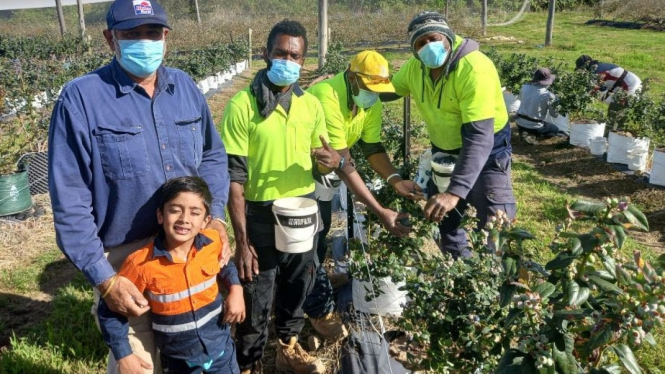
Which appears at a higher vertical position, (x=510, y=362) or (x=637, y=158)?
(x=510, y=362)

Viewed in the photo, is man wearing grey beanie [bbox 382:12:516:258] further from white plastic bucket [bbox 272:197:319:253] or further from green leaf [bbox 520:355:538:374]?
green leaf [bbox 520:355:538:374]

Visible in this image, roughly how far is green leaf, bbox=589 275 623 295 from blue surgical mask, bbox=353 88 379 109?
1.90 m

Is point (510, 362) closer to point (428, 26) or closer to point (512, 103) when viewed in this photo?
point (428, 26)

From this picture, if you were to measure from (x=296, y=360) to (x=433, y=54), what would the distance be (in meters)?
1.79

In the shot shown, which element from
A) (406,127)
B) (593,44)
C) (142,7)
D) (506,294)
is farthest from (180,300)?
(593,44)

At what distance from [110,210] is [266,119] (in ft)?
2.81

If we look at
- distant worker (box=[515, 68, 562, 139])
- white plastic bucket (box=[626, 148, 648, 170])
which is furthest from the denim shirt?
distant worker (box=[515, 68, 562, 139])

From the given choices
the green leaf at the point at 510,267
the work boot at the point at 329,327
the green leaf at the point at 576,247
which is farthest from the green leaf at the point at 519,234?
the work boot at the point at 329,327

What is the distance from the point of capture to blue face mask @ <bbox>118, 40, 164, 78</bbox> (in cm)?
198

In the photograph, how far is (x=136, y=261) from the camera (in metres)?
2.02

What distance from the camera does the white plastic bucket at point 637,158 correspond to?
6902mm

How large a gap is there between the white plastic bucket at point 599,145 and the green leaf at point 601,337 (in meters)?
7.09

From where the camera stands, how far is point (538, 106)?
8.52 meters

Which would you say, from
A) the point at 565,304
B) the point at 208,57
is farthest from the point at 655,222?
the point at 208,57
